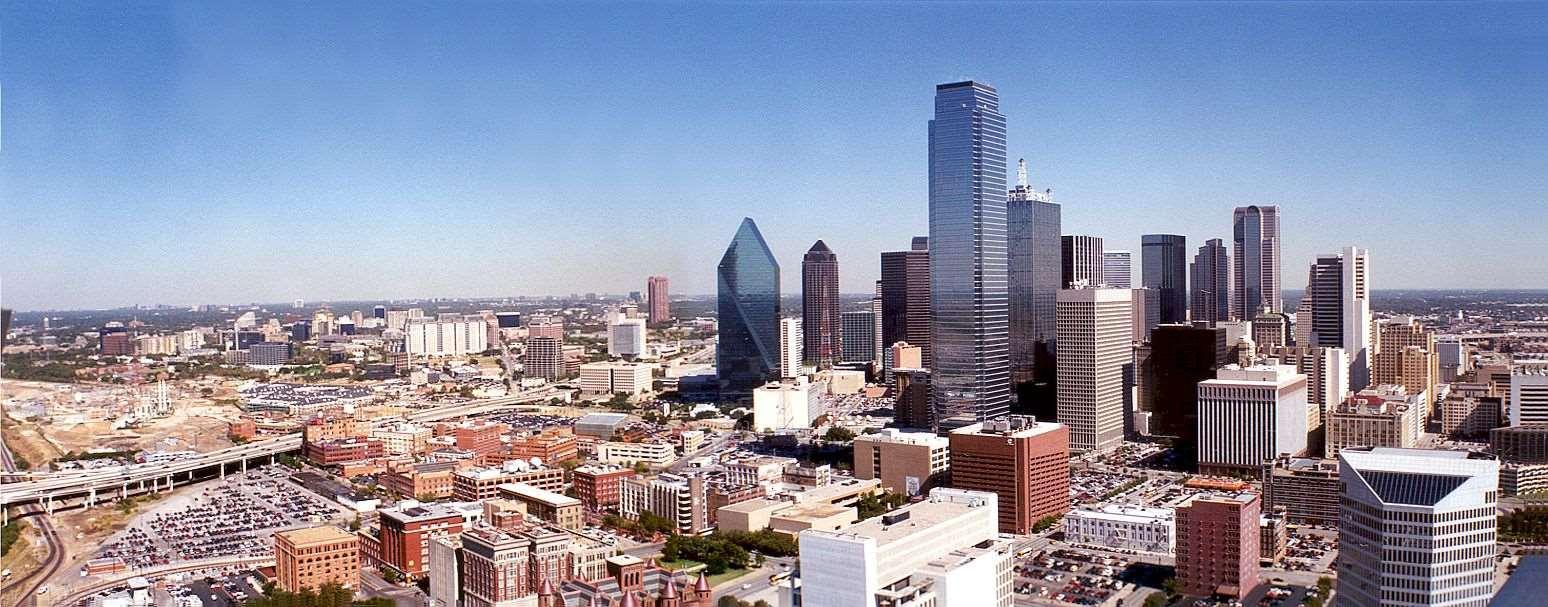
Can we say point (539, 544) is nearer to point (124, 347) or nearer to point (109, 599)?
point (109, 599)

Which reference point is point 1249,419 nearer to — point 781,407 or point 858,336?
point 781,407

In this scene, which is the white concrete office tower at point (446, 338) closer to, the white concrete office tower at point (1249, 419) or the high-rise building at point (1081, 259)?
the high-rise building at point (1081, 259)

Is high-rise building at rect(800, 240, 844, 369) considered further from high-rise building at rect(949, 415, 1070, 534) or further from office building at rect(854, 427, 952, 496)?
high-rise building at rect(949, 415, 1070, 534)

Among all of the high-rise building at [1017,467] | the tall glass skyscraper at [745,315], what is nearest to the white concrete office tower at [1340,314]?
the high-rise building at [1017,467]

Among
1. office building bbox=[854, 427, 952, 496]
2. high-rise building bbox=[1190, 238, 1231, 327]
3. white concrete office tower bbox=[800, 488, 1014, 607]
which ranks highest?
high-rise building bbox=[1190, 238, 1231, 327]

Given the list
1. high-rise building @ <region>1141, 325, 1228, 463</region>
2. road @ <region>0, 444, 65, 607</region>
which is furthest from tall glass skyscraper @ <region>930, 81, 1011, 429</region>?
road @ <region>0, 444, 65, 607</region>

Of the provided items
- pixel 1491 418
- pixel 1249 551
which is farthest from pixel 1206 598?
pixel 1491 418
